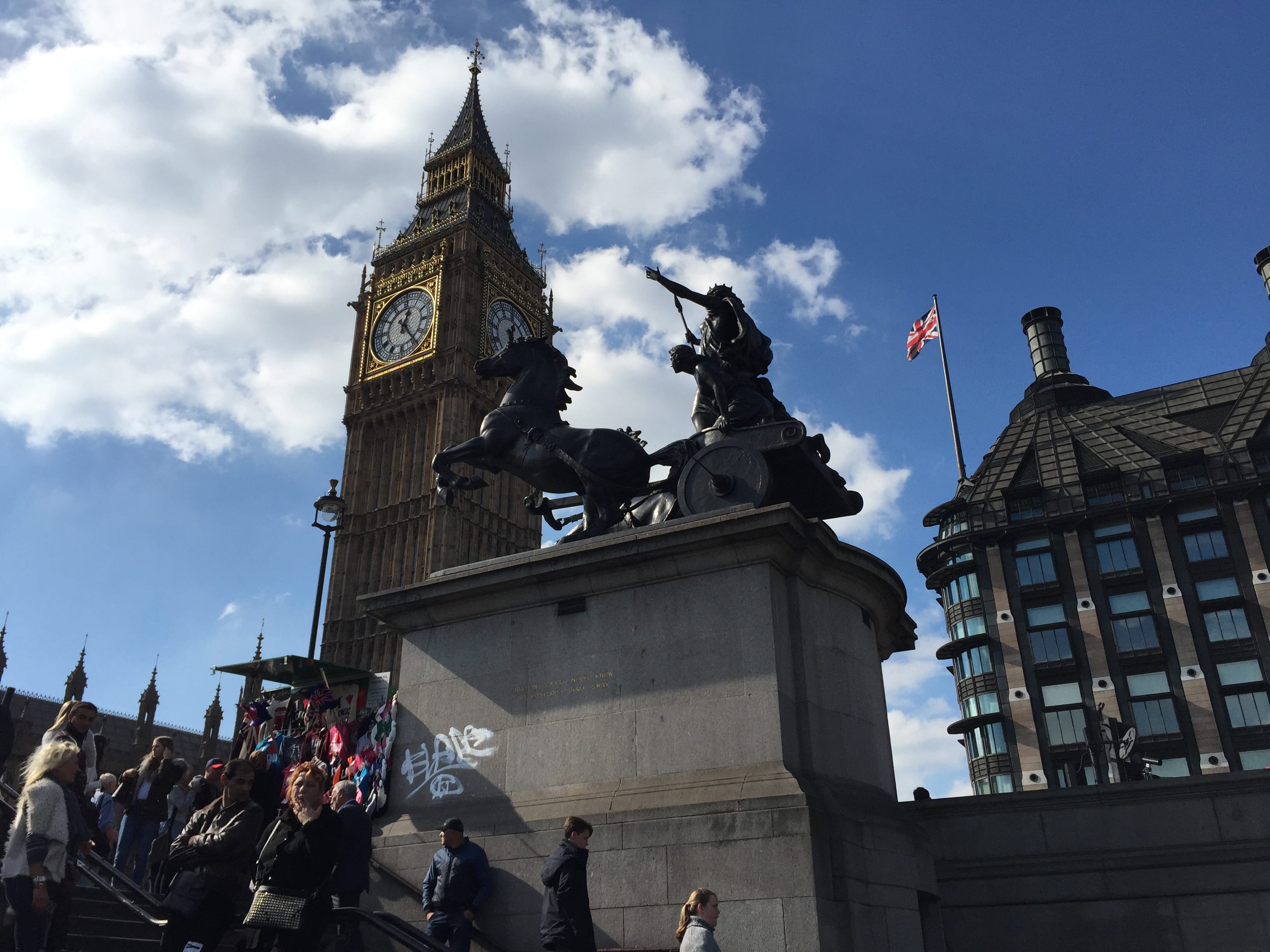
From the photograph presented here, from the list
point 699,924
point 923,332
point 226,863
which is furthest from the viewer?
point 923,332

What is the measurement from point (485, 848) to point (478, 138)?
84.6m

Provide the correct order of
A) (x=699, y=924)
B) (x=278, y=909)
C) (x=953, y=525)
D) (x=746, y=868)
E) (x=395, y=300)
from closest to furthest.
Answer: (x=278, y=909), (x=699, y=924), (x=746, y=868), (x=953, y=525), (x=395, y=300)

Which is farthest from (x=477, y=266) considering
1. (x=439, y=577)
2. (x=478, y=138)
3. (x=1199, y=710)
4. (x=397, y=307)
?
(x=439, y=577)

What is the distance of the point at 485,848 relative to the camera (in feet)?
30.4

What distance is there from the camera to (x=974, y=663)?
199 feet

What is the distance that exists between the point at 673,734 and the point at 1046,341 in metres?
78.2

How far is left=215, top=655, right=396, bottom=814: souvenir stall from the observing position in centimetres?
1127

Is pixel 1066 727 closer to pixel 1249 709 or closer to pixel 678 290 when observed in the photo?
pixel 1249 709

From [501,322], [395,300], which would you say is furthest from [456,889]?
[395,300]

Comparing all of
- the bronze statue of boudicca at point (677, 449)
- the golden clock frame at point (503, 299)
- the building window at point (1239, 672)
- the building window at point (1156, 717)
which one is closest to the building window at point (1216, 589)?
the building window at point (1239, 672)

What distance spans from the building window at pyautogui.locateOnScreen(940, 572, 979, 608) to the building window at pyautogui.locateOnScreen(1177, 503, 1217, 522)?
11.7 metres

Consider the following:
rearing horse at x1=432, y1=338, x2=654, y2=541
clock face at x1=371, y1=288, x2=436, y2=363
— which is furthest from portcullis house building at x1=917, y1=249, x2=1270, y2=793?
rearing horse at x1=432, y1=338, x2=654, y2=541

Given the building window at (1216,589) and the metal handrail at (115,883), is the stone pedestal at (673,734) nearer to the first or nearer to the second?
the metal handrail at (115,883)

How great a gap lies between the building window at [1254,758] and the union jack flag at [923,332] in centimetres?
2559
